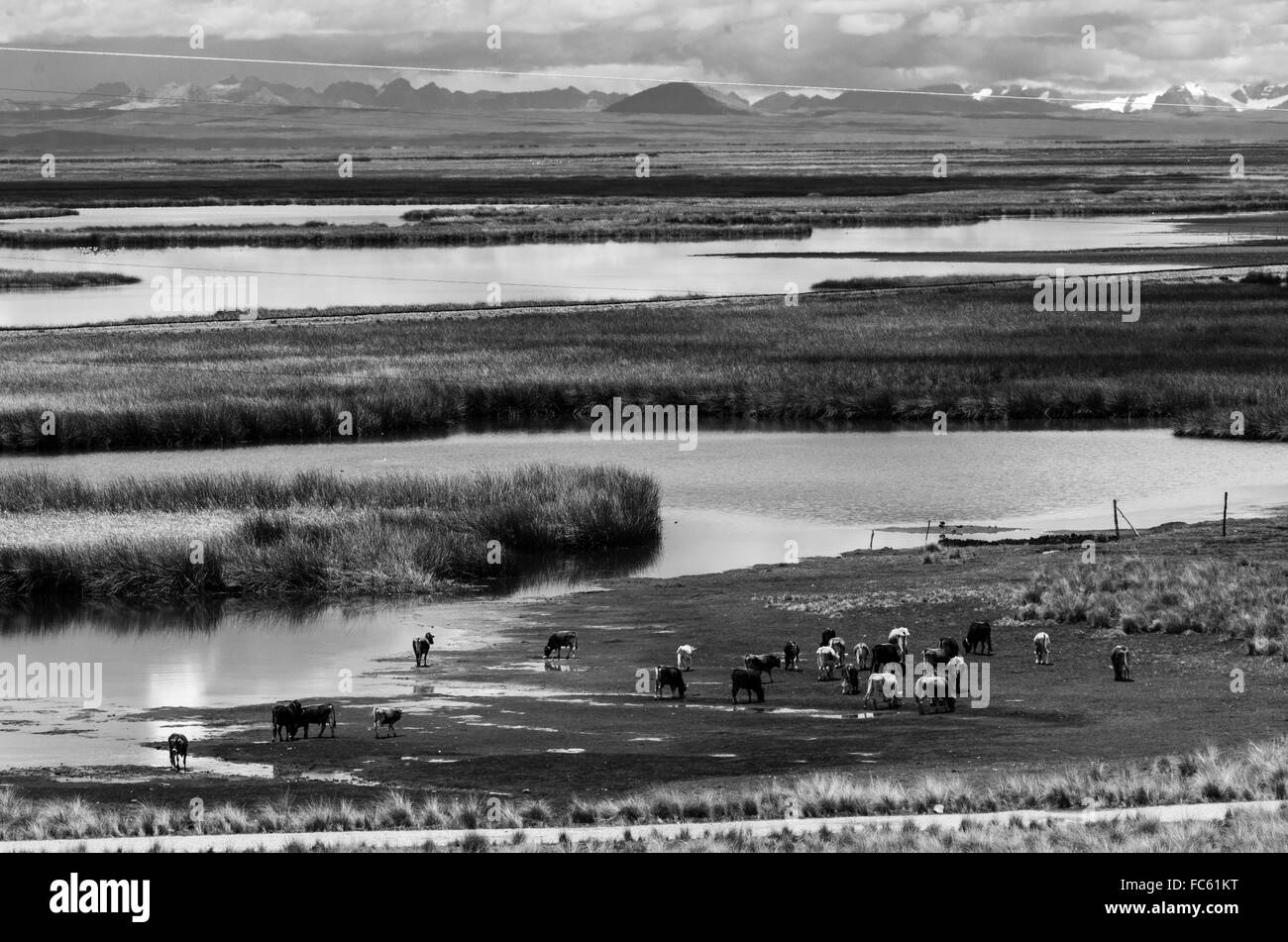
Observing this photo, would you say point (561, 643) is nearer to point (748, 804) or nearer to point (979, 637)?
point (979, 637)

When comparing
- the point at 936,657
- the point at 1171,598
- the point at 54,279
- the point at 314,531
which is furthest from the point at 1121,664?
the point at 54,279

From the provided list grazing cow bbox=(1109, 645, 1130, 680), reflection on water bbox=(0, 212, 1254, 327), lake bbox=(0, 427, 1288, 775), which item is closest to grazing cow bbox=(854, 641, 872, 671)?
grazing cow bbox=(1109, 645, 1130, 680)

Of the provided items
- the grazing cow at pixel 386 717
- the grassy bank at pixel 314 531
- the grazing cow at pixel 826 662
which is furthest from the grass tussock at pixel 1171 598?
the grassy bank at pixel 314 531

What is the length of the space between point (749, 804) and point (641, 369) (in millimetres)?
50741

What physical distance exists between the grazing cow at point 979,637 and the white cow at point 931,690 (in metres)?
3.30

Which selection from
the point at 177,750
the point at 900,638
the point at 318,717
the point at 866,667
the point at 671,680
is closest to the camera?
the point at 177,750

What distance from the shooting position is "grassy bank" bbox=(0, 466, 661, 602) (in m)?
36.1

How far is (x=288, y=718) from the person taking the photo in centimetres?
2330

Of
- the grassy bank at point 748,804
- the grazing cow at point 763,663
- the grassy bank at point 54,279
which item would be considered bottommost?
the grazing cow at point 763,663

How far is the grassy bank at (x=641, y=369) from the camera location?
59219 millimetres

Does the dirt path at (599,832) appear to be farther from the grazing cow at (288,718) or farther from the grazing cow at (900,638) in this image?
the grazing cow at (900,638)

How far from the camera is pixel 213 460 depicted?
53.4 meters

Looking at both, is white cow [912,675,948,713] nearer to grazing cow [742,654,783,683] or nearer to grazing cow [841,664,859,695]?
grazing cow [841,664,859,695]

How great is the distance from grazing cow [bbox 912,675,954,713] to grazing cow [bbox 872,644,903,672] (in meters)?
1.82
